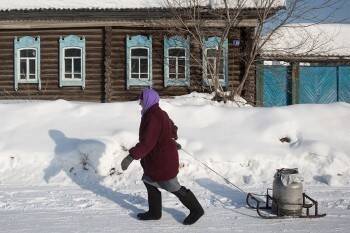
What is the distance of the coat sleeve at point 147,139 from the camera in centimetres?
509

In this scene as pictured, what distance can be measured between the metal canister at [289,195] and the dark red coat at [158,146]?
1.19 meters

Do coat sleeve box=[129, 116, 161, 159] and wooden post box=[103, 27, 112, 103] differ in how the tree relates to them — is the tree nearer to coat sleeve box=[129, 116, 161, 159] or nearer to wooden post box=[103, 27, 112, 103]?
wooden post box=[103, 27, 112, 103]

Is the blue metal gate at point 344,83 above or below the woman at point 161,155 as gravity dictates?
above

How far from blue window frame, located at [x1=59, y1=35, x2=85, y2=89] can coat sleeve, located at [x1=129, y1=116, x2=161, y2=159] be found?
1073 centimetres

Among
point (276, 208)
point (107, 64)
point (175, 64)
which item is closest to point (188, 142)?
point (276, 208)

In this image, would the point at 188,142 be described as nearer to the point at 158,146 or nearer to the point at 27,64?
the point at 158,146

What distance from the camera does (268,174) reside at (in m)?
7.75

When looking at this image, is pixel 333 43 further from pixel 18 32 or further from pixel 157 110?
pixel 157 110

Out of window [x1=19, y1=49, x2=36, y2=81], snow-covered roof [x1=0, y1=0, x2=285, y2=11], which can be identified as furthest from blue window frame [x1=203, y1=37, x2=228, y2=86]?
window [x1=19, y1=49, x2=36, y2=81]

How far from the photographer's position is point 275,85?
54.7ft

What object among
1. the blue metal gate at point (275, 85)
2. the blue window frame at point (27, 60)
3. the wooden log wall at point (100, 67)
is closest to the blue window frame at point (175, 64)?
the wooden log wall at point (100, 67)

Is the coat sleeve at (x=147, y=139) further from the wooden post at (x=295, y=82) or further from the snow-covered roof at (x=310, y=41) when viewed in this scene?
the wooden post at (x=295, y=82)

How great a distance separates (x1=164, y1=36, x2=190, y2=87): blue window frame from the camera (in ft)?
49.6

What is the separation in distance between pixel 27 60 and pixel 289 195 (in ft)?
40.0
